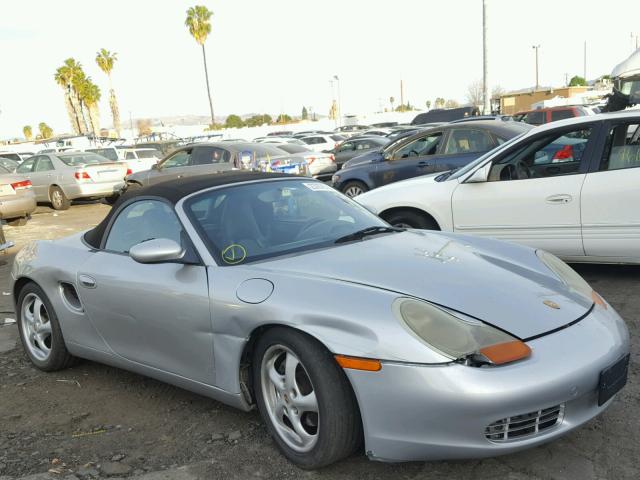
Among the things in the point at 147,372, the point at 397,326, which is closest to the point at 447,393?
the point at 397,326

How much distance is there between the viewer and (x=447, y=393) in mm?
2463

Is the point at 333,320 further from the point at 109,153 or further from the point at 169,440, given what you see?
the point at 109,153

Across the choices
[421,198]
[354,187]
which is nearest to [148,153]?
[354,187]

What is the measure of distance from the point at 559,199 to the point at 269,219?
10.3ft

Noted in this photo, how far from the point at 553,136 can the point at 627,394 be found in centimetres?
310

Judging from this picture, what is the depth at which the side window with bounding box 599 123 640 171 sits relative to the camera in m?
5.48


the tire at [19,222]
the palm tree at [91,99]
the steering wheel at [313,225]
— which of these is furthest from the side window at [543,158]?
the palm tree at [91,99]

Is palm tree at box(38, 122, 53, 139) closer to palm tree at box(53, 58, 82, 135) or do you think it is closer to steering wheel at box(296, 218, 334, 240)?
palm tree at box(53, 58, 82, 135)

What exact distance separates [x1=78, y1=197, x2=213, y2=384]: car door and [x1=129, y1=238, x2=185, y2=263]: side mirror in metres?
0.09

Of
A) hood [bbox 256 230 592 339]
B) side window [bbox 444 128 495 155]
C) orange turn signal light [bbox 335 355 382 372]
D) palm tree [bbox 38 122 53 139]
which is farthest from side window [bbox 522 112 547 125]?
palm tree [bbox 38 122 53 139]

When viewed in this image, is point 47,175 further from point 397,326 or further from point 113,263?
point 397,326

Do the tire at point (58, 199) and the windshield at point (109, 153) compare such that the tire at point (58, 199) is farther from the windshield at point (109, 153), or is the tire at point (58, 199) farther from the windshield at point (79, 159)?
the windshield at point (109, 153)

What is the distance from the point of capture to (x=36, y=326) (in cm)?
452

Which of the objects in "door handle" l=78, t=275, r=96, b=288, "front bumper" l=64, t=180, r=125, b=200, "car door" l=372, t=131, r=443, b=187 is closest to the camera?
"door handle" l=78, t=275, r=96, b=288
